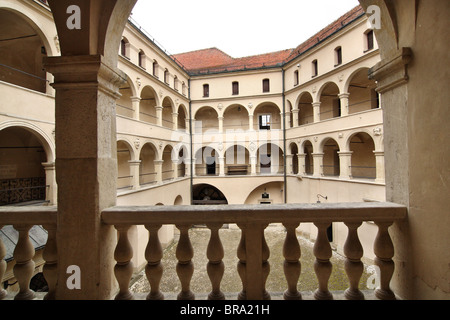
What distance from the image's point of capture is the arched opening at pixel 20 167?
33.9 ft

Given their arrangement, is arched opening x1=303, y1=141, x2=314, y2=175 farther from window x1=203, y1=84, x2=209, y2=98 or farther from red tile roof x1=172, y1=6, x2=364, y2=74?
window x1=203, y1=84, x2=209, y2=98

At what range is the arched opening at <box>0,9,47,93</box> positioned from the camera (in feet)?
30.7

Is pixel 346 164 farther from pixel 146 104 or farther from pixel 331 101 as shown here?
pixel 146 104

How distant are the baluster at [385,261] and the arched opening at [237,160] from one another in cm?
2083

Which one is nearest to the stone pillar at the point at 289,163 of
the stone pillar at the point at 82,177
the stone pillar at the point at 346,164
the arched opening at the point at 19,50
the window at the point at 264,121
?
the window at the point at 264,121

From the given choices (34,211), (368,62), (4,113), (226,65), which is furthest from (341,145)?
(4,113)

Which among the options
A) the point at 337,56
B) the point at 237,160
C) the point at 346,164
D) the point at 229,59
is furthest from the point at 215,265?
the point at 229,59

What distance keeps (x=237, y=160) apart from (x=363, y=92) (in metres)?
12.3

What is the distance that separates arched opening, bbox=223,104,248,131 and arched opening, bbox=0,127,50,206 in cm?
1533

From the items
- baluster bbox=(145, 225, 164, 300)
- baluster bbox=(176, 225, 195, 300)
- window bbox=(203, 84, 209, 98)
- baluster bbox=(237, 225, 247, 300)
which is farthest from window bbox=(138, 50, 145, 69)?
baluster bbox=(237, 225, 247, 300)

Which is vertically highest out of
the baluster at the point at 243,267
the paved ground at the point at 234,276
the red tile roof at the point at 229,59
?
the red tile roof at the point at 229,59

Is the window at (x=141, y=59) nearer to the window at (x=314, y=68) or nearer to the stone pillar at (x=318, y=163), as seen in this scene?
the window at (x=314, y=68)

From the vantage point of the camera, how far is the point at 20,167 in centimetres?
1141
